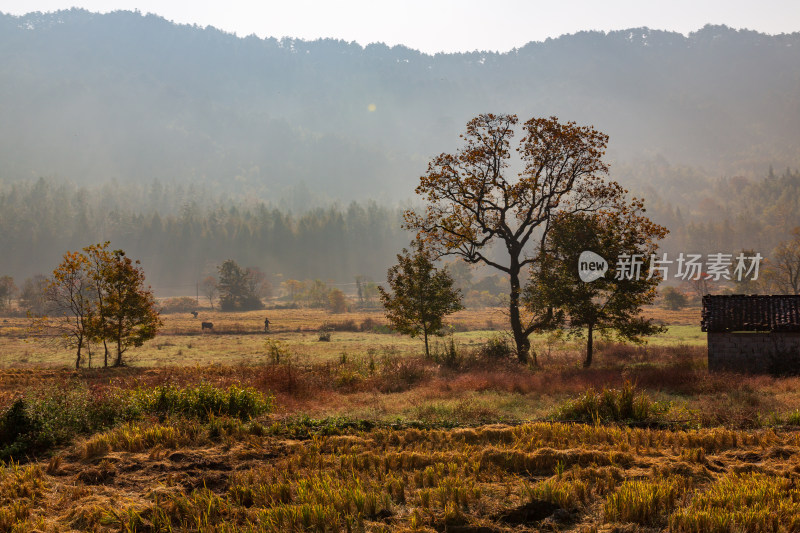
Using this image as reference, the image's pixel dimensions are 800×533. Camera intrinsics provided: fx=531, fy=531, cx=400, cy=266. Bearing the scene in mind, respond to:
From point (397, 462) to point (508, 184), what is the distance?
82.9 feet

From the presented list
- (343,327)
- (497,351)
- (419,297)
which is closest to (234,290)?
(343,327)

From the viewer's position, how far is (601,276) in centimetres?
3003

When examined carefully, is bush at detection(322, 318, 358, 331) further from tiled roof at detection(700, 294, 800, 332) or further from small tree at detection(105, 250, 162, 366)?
tiled roof at detection(700, 294, 800, 332)

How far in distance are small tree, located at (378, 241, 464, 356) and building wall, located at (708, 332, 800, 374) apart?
15732mm

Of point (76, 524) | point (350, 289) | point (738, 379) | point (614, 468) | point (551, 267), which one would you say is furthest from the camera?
point (350, 289)

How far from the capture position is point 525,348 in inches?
1297

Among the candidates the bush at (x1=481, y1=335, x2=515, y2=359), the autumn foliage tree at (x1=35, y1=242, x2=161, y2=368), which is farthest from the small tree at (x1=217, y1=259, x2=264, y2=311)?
the bush at (x1=481, y1=335, x2=515, y2=359)

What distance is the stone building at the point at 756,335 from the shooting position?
26906 mm

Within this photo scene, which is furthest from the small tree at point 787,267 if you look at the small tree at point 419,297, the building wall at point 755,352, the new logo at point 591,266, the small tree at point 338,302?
the small tree at point 338,302

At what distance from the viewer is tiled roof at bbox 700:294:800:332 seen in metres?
27.5

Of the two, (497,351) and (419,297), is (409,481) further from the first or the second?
(419,297)

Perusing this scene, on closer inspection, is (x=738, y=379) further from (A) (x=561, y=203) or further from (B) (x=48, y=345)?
(B) (x=48, y=345)

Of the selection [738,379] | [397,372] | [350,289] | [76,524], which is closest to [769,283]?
[738,379]

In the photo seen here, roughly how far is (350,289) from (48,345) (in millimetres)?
142826
